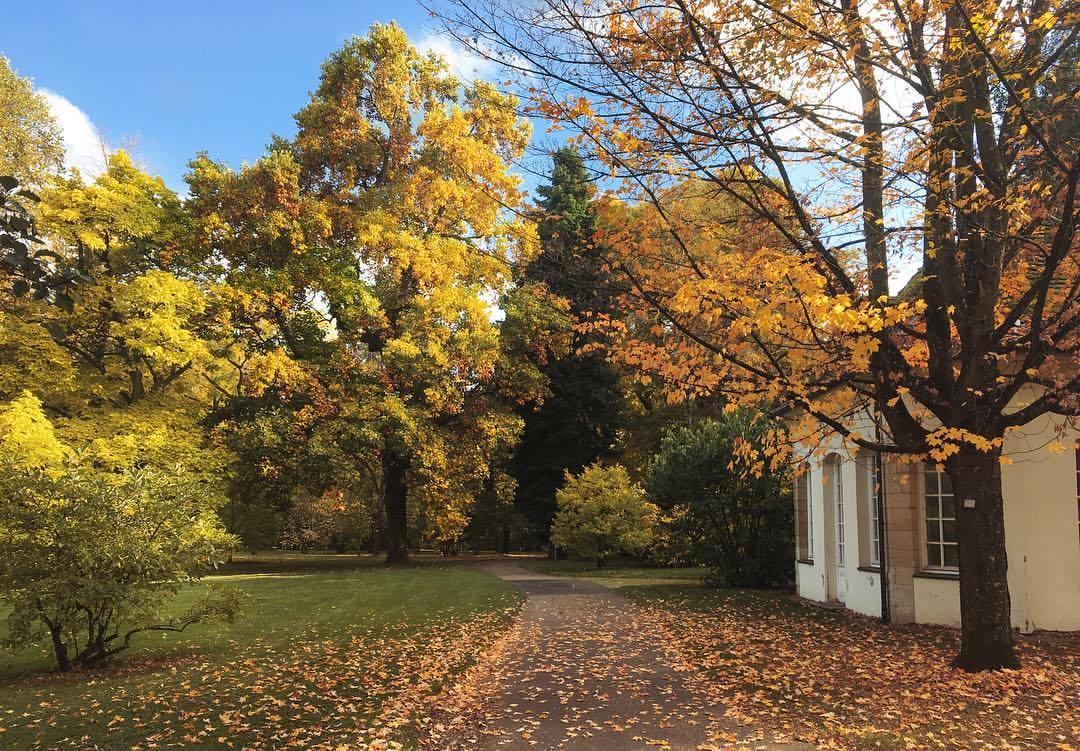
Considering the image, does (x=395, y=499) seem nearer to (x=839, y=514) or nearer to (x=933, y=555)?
(x=839, y=514)

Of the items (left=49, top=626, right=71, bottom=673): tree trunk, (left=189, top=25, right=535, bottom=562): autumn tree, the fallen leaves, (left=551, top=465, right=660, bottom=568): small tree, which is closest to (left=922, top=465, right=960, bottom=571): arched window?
the fallen leaves

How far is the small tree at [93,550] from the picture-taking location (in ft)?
26.9

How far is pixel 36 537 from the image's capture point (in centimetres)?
814

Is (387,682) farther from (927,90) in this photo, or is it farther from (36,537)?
(927,90)

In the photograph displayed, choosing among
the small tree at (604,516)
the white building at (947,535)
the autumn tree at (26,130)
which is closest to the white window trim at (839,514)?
the white building at (947,535)

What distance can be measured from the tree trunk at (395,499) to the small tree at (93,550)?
16.8m

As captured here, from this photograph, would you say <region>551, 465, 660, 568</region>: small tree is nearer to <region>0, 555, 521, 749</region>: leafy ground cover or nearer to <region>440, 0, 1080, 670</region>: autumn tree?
<region>0, 555, 521, 749</region>: leafy ground cover

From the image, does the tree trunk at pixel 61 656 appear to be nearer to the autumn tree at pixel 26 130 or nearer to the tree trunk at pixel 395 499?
the tree trunk at pixel 395 499

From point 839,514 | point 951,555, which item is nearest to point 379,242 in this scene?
point 839,514

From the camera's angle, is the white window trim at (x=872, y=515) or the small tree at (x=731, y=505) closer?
the white window trim at (x=872, y=515)

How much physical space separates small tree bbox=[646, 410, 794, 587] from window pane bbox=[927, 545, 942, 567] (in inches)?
243

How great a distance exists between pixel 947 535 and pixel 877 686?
499 cm

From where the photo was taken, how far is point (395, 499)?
28094 mm

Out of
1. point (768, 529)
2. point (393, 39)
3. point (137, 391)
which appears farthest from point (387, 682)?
point (393, 39)
